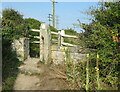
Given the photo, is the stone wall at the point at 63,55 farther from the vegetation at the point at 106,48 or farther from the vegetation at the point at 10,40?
the vegetation at the point at 10,40

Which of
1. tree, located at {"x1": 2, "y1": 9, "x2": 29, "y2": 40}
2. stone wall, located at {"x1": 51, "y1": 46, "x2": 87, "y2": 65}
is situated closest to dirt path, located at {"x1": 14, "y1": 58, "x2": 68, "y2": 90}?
stone wall, located at {"x1": 51, "y1": 46, "x2": 87, "y2": 65}

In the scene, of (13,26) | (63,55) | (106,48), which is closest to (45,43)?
(63,55)

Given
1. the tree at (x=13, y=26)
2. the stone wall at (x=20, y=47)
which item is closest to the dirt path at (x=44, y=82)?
the stone wall at (x=20, y=47)

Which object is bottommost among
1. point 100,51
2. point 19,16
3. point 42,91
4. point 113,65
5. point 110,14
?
point 42,91

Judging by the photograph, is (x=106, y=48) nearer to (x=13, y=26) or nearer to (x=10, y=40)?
(x=10, y=40)

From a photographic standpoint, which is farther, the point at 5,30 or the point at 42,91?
the point at 5,30

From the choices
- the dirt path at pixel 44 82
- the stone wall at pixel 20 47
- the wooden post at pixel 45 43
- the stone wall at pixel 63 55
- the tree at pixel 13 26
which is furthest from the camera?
the tree at pixel 13 26

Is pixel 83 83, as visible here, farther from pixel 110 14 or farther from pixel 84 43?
pixel 110 14

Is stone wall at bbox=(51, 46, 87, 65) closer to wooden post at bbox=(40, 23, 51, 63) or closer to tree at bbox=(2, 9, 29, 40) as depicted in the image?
wooden post at bbox=(40, 23, 51, 63)

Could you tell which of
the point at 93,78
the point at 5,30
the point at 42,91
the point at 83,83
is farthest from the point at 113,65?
the point at 5,30

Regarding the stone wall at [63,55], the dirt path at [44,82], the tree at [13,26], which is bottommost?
the dirt path at [44,82]

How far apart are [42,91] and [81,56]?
1.93 m

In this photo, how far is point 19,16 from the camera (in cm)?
1027

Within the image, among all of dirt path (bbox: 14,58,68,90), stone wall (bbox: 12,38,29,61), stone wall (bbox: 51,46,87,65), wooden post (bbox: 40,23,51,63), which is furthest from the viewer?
stone wall (bbox: 12,38,29,61)
